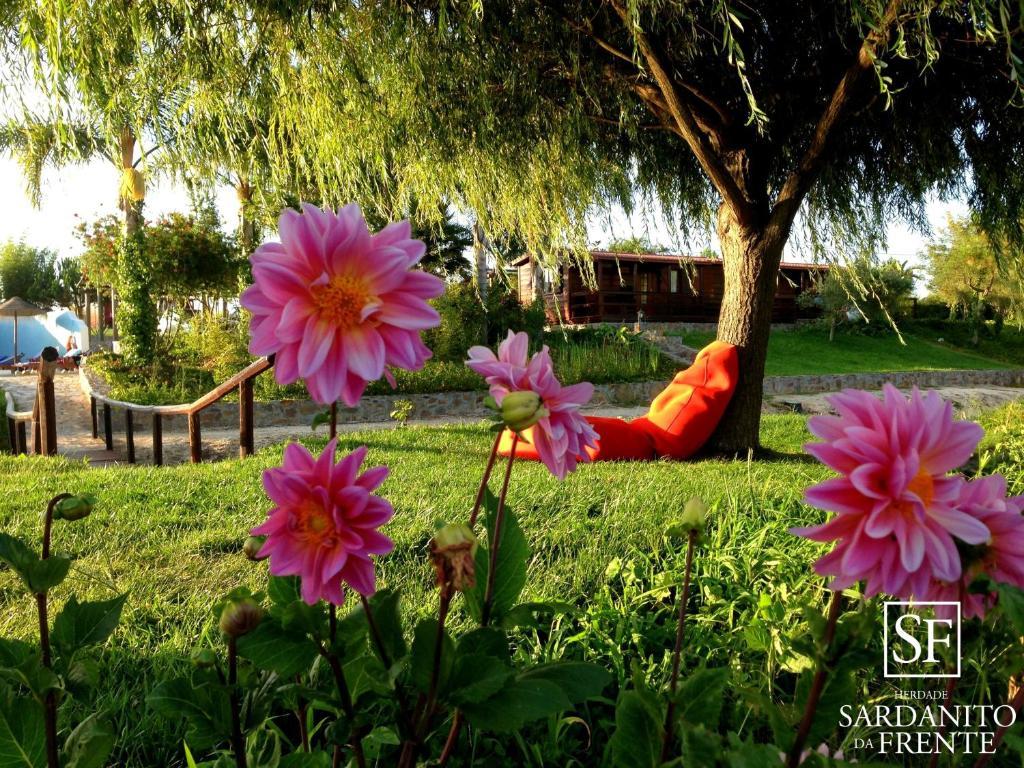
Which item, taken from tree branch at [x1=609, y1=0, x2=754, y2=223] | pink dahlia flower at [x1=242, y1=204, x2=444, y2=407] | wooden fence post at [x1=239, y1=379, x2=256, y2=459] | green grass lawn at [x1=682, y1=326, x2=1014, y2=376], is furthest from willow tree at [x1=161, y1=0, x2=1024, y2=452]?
green grass lawn at [x1=682, y1=326, x2=1014, y2=376]

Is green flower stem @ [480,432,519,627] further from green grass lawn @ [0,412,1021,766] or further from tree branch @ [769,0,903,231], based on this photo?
tree branch @ [769,0,903,231]

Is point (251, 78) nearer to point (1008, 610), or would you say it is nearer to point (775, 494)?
point (775, 494)

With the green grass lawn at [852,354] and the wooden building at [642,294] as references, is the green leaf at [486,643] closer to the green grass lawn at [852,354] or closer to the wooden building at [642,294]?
the green grass lawn at [852,354]

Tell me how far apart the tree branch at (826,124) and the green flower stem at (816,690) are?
14.6 feet

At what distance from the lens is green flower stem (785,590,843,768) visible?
2.05 feet

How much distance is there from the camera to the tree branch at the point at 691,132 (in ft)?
16.2

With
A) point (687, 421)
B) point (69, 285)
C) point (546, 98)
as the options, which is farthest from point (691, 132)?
point (69, 285)

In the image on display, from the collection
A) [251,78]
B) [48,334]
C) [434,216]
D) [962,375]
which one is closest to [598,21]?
[434,216]

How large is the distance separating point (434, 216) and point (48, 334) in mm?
29914

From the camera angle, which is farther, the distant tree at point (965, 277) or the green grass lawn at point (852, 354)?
the distant tree at point (965, 277)

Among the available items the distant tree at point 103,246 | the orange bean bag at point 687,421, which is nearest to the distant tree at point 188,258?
the distant tree at point 103,246

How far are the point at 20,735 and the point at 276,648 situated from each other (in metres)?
0.31

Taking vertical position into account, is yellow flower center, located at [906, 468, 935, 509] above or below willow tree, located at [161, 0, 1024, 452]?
below

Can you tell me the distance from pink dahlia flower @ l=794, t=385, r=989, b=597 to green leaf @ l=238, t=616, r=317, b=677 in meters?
0.51
